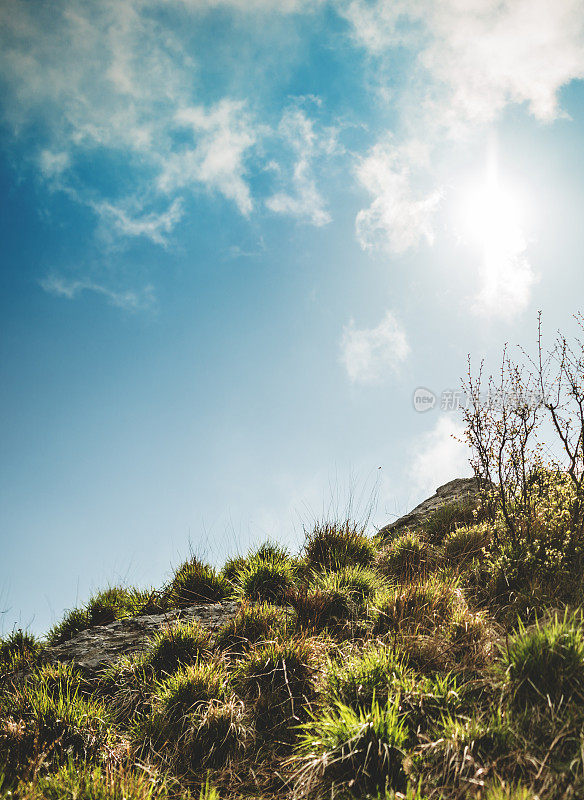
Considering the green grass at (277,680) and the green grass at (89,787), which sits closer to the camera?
the green grass at (89,787)

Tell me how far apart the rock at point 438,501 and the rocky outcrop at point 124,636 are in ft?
13.2

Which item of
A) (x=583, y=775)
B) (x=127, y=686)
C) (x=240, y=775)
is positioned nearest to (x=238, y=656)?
(x=127, y=686)

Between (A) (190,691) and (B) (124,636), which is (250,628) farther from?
(B) (124,636)

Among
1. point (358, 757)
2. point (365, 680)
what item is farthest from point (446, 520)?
point (358, 757)

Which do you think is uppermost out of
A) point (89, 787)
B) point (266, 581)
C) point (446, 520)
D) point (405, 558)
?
point (446, 520)

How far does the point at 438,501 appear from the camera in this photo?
9375 millimetres

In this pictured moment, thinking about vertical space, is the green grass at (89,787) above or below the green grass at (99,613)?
below

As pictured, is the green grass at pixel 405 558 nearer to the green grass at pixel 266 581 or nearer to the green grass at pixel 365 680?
the green grass at pixel 266 581

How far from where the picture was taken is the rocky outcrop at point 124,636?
4.97 m

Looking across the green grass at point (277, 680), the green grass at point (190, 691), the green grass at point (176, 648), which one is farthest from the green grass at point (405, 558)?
the green grass at point (190, 691)

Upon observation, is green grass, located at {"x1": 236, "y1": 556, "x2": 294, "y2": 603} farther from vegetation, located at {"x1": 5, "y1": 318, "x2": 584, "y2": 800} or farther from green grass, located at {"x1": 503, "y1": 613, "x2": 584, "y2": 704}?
green grass, located at {"x1": 503, "y1": 613, "x2": 584, "y2": 704}

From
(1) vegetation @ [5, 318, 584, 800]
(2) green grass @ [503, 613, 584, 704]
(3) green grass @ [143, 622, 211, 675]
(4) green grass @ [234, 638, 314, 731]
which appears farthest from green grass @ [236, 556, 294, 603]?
(2) green grass @ [503, 613, 584, 704]

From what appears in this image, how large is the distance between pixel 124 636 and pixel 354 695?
11.6ft

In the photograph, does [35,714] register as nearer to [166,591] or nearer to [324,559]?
[166,591]
